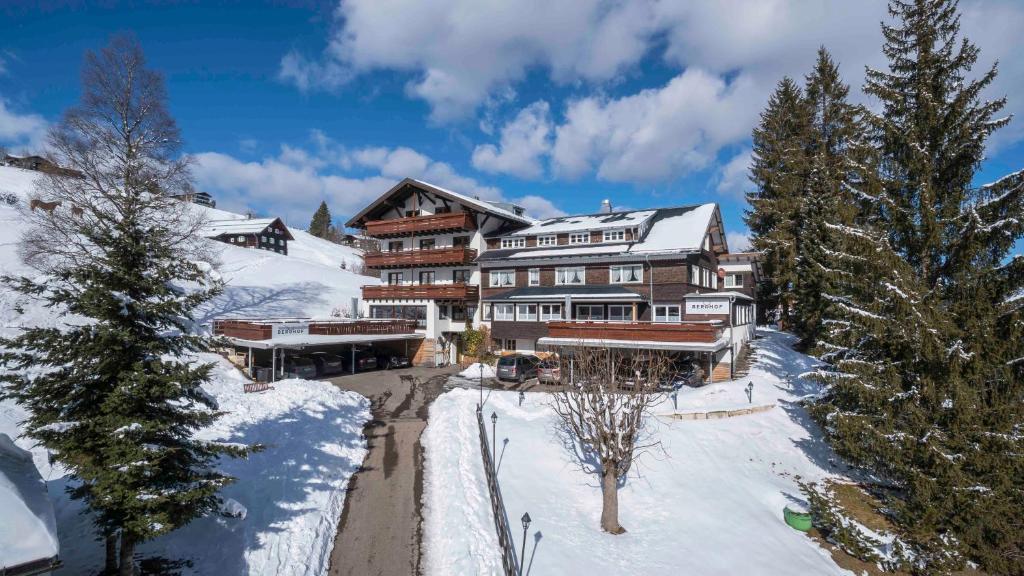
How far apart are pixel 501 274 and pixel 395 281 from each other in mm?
11843

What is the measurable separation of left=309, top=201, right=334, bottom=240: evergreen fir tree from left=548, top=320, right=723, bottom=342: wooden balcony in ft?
326

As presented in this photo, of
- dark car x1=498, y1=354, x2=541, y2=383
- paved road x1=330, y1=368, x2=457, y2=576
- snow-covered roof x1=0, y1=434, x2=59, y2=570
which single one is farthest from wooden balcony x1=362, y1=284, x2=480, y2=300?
snow-covered roof x1=0, y1=434, x2=59, y2=570

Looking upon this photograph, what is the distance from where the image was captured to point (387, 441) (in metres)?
18.8

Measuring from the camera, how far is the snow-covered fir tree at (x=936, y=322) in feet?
41.5

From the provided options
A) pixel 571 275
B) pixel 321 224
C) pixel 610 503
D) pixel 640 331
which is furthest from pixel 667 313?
pixel 321 224

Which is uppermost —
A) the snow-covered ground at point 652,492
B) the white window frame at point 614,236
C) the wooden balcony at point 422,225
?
the wooden balcony at point 422,225

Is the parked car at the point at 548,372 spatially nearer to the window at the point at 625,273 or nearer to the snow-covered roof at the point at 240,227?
the window at the point at 625,273

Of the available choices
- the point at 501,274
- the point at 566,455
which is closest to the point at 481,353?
the point at 501,274

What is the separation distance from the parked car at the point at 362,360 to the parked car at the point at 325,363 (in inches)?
50.9

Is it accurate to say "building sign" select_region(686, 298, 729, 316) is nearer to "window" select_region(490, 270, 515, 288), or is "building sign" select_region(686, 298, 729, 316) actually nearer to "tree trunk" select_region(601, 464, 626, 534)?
"window" select_region(490, 270, 515, 288)

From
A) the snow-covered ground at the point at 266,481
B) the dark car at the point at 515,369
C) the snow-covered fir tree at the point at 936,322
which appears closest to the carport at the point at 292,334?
the snow-covered ground at the point at 266,481

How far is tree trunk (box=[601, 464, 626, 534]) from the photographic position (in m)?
14.0

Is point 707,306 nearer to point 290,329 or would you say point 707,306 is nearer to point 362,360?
point 362,360

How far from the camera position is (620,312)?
30938 millimetres
